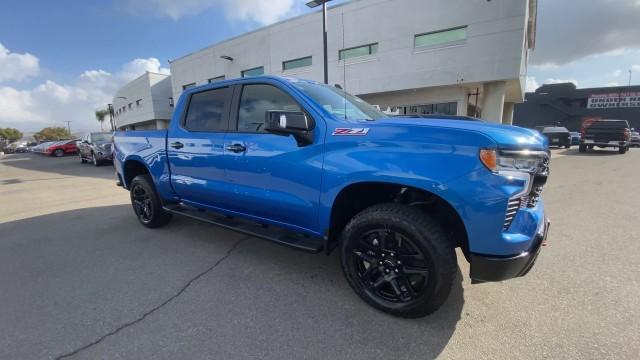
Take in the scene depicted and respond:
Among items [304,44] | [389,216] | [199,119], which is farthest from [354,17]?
[389,216]

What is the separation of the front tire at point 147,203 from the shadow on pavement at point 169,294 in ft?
0.82

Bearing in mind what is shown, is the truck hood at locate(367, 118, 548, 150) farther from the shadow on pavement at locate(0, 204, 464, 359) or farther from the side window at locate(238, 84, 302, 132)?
the shadow on pavement at locate(0, 204, 464, 359)

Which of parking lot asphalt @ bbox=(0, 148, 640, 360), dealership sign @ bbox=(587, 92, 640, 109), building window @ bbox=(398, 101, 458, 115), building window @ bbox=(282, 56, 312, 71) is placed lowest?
parking lot asphalt @ bbox=(0, 148, 640, 360)

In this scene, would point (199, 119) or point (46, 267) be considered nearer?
point (46, 267)

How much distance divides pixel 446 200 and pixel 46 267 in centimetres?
424

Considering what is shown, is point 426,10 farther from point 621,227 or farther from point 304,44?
point 621,227

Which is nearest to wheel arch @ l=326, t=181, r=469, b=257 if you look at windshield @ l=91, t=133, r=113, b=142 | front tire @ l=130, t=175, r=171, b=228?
front tire @ l=130, t=175, r=171, b=228

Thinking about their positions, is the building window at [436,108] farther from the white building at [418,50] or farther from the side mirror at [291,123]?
the side mirror at [291,123]

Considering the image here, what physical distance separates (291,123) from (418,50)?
51.3 ft

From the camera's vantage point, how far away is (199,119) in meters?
3.76

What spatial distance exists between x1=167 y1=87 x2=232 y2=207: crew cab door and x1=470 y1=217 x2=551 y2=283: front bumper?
2.53m

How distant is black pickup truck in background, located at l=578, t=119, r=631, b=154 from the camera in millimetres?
15414

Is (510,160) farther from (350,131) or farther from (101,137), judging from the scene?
(101,137)

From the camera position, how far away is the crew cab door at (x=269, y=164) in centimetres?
267
